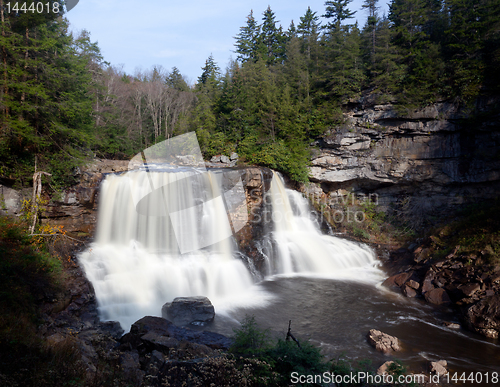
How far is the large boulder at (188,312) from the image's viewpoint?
8188 millimetres

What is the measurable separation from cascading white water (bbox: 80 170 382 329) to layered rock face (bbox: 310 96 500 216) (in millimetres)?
5246

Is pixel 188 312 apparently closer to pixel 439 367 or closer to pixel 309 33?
pixel 439 367

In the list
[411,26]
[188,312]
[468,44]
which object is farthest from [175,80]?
[188,312]

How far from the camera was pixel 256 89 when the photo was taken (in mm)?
23625

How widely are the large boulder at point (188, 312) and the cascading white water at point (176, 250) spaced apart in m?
0.76

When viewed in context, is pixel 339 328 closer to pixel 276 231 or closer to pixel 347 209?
pixel 276 231

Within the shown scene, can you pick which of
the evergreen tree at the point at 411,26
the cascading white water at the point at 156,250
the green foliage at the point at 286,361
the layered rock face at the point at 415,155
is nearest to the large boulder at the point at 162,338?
the green foliage at the point at 286,361

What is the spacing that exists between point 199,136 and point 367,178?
12619 mm

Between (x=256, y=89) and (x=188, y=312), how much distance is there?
1952 centimetres

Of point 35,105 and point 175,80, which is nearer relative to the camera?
point 35,105

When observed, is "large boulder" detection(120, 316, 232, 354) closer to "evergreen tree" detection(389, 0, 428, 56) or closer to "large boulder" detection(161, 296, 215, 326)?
"large boulder" detection(161, 296, 215, 326)

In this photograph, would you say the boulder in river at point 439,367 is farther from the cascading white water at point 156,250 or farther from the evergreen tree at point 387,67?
the evergreen tree at point 387,67

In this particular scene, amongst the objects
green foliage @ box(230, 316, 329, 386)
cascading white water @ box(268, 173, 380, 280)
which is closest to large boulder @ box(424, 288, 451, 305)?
cascading white water @ box(268, 173, 380, 280)

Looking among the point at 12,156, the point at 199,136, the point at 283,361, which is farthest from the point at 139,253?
the point at 199,136
